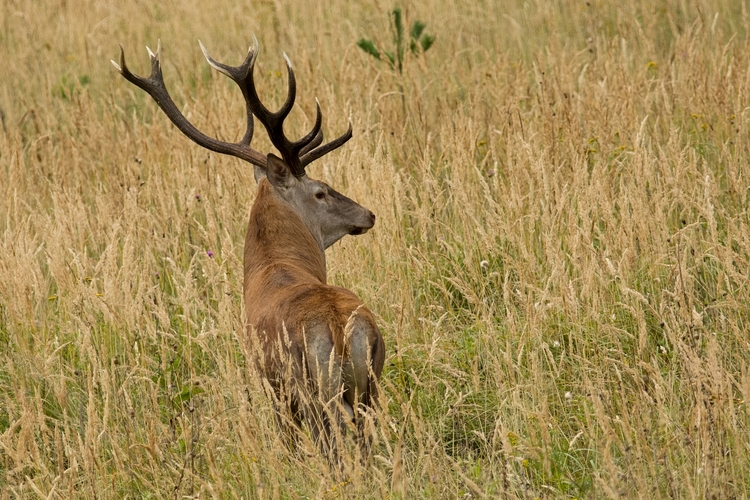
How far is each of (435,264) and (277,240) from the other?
1080 mm

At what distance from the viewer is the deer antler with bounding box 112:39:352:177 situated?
4.92m

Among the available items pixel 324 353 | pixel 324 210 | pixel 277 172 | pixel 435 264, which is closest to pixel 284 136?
pixel 277 172

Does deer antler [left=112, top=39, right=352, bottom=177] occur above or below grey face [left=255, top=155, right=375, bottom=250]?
above

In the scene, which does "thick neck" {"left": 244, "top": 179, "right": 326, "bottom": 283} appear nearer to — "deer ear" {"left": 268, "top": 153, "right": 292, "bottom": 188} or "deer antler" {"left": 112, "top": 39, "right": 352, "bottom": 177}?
"deer ear" {"left": 268, "top": 153, "right": 292, "bottom": 188}

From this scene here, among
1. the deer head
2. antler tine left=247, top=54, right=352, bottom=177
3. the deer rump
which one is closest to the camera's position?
the deer rump

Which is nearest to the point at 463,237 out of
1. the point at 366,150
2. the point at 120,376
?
the point at 366,150

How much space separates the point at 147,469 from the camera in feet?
12.0

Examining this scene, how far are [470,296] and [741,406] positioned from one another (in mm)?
1287

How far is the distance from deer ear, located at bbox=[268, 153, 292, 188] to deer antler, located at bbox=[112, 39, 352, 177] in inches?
1.5

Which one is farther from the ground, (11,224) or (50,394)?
(11,224)

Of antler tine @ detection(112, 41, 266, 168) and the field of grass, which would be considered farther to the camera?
antler tine @ detection(112, 41, 266, 168)

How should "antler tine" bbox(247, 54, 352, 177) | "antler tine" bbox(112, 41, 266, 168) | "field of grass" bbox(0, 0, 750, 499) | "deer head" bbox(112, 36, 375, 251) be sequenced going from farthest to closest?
1. "antler tine" bbox(112, 41, 266, 168)
2. "deer head" bbox(112, 36, 375, 251)
3. "antler tine" bbox(247, 54, 352, 177)
4. "field of grass" bbox(0, 0, 750, 499)

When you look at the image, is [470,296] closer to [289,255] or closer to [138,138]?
[289,255]

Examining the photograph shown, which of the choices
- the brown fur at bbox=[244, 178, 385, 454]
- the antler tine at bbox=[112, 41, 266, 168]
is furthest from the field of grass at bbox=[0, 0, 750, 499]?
the antler tine at bbox=[112, 41, 266, 168]
